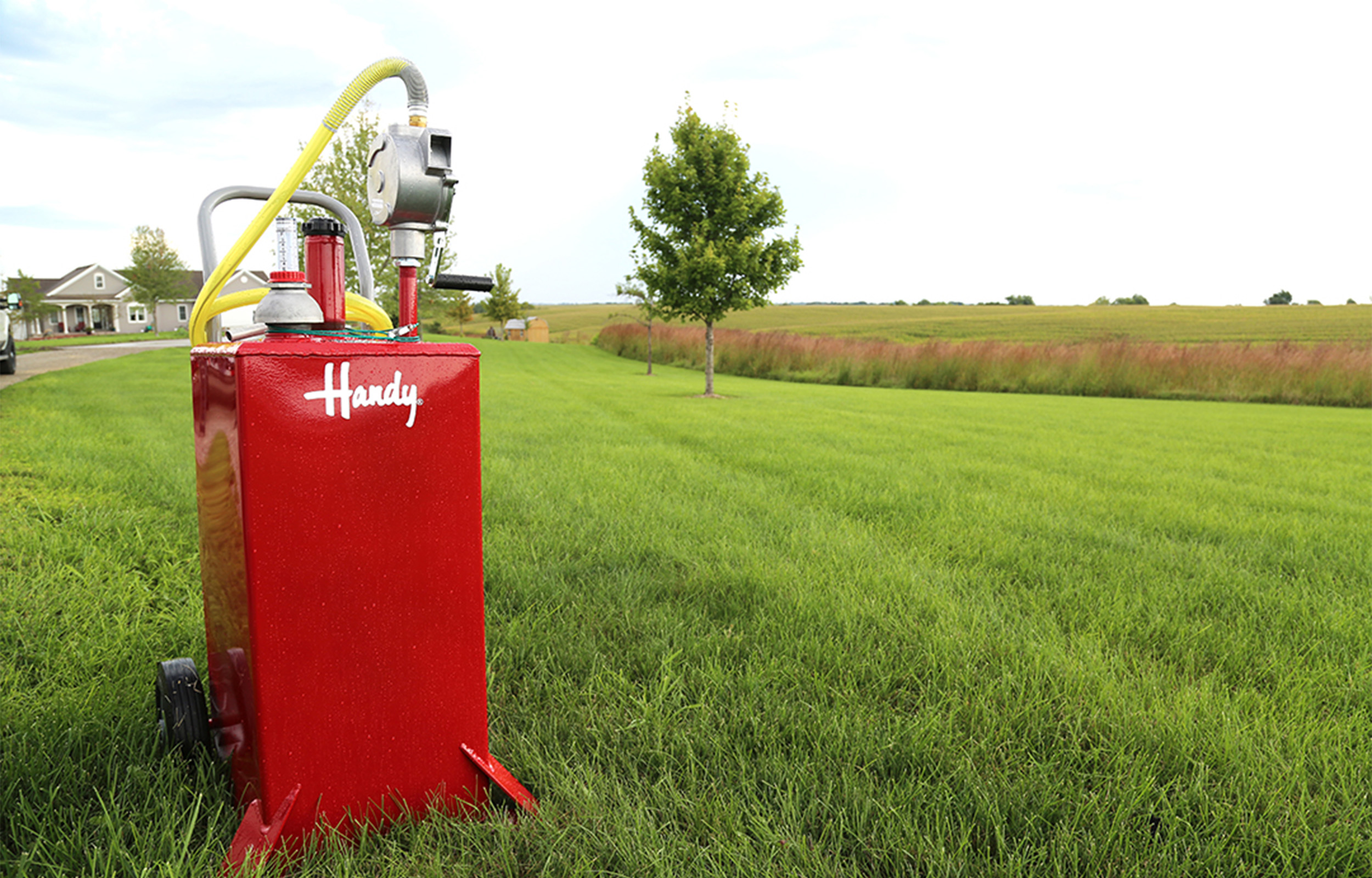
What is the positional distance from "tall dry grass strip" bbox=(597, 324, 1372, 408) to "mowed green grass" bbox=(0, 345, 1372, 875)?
15.1 meters

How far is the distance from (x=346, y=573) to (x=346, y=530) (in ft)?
0.30

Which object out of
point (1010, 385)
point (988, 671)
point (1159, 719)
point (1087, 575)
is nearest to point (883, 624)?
point (988, 671)

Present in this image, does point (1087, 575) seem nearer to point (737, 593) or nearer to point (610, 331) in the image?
point (737, 593)

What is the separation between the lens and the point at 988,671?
245 centimetres

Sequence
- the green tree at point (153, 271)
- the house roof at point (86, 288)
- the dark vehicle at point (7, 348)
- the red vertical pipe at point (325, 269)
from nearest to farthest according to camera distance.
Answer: the red vertical pipe at point (325, 269) < the dark vehicle at point (7, 348) < the green tree at point (153, 271) < the house roof at point (86, 288)

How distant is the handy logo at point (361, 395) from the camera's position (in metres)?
1.41

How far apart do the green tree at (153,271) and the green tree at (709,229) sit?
4548cm

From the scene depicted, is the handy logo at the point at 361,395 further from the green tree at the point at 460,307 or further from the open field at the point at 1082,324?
the green tree at the point at 460,307

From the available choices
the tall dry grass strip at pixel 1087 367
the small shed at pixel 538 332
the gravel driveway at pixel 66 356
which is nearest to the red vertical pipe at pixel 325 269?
the gravel driveway at pixel 66 356

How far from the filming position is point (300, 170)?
1544mm

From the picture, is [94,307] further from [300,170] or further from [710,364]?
[300,170]

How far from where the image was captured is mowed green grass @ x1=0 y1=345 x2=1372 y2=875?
1.62 metres

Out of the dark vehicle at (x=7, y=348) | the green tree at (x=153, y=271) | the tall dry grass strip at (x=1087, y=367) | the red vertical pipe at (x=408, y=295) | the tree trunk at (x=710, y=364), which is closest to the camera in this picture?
the red vertical pipe at (x=408, y=295)

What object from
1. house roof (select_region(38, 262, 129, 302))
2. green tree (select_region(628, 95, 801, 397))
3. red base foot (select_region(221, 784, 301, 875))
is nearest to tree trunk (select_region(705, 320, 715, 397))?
green tree (select_region(628, 95, 801, 397))
